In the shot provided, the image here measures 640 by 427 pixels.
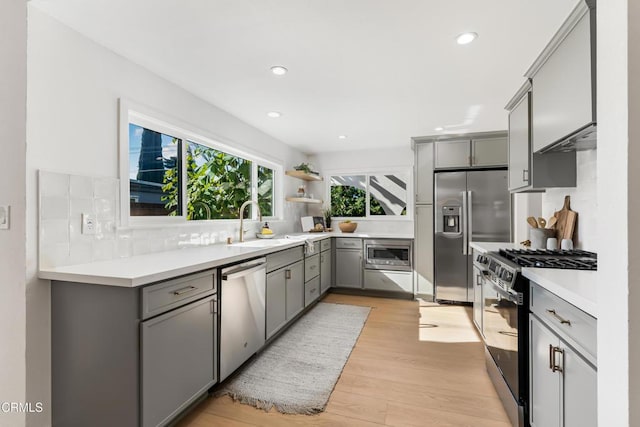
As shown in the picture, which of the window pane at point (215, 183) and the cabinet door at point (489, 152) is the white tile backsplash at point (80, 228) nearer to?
the window pane at point (215, 183)

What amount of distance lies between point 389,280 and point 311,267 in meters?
1.31

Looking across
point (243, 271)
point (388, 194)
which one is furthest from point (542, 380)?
point (388, 194)

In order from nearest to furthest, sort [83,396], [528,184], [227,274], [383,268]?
[83,396], [227,274], [528,184], [383,268]

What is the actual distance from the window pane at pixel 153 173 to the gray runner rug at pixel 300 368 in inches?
58.3

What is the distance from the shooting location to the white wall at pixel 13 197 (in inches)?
63.4

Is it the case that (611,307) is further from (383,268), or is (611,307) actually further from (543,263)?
(383,268)

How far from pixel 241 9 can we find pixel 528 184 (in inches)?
88.4

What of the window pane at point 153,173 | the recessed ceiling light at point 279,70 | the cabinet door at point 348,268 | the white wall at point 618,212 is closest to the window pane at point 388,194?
the cabinet door at point 348,268

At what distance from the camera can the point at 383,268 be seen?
457 centimetres

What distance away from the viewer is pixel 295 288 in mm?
3416

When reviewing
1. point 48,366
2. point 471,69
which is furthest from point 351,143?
point 48,366

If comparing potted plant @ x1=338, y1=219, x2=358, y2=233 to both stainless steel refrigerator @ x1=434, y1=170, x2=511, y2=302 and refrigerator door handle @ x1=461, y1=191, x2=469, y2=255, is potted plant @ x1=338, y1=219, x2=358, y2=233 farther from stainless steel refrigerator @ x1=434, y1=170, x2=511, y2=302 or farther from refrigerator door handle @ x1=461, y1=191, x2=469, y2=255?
refrigerator door handle @ x1=461, y1=191, x2=469, y2=255

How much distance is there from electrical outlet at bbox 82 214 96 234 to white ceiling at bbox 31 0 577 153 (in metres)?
1.11

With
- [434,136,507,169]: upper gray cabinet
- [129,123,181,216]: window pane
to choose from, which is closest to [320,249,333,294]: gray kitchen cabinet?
[434,136,507,169]: upper gray cabinet
